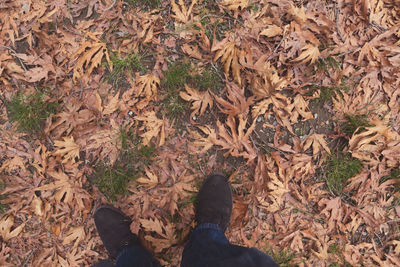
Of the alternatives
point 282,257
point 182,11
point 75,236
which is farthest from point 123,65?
point 282,257

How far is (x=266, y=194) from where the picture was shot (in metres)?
2.23

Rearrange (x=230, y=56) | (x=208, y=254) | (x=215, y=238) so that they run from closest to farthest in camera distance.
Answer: (x=208, y=254) < (x=215, y=238) < (x=230, y=56)

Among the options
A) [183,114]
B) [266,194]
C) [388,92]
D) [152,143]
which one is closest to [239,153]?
[266,194]

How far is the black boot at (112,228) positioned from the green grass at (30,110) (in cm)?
88

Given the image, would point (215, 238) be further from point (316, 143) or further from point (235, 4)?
point (235, 4)

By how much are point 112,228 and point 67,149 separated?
2.41 ft

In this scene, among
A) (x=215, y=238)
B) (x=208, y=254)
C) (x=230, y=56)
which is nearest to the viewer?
(x=208, y=254)

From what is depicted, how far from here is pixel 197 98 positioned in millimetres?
2227

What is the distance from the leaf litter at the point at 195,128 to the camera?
2215 millimetres

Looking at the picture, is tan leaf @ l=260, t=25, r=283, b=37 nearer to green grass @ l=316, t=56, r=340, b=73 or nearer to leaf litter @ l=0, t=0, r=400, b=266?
leaf litter @ l=0, t=0, r=400, b=266

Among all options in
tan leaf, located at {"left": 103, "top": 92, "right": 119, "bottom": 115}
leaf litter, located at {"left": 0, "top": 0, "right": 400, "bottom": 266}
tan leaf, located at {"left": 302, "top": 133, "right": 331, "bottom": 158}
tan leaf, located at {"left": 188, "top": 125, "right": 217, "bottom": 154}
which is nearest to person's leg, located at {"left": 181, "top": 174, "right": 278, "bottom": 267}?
leaf litter, located at {"left": 0, "top": 0, "right": 400, "bottom": 266}

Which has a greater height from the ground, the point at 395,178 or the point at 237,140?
the point at 237,140

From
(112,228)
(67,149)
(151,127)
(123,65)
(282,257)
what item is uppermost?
(123,65)

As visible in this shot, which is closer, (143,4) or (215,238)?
(215,238)
